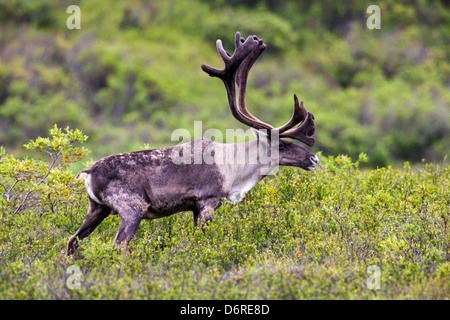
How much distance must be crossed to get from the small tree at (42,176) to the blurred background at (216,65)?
41.1ft

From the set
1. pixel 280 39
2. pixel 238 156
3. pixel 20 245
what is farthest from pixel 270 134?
pixel 280 39

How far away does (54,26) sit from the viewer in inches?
1259

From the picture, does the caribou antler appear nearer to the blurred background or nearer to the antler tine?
the antler tine

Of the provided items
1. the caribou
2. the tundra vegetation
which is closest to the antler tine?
the caribou

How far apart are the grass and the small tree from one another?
22cm

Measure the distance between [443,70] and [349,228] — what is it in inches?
979

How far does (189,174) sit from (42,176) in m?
2.90

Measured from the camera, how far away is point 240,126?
2605 centimetres

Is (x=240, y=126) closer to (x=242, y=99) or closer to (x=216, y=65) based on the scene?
(x=216, y=65)

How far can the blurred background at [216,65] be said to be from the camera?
24.5m

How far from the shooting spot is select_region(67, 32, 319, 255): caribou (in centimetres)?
740

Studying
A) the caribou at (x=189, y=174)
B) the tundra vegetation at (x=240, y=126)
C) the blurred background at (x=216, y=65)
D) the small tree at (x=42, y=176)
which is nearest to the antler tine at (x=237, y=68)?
the caribou at (x=189, y=174)

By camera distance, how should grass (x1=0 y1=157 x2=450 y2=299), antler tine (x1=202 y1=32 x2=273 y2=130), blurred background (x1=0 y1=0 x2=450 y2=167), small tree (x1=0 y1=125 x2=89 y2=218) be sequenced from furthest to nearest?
1. blurred background (x1=0 y1=0 x2=450 y2=167)
2. antler tine (x1=202 y1=32 x2=273 y2=130)
3. small tree (x1=0 y1=125 x2=89 y2=218)
4. grass (x1=0 y1=157 x2=450 y2=299)

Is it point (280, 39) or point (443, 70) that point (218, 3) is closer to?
point (280, 39)
